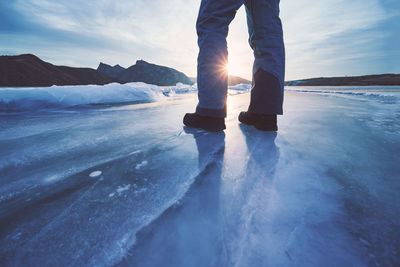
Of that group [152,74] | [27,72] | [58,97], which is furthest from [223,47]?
[152,74]

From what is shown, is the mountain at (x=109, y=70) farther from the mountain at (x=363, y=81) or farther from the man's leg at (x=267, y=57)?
the man's leg at (x=267, y=57)

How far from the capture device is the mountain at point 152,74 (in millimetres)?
50625

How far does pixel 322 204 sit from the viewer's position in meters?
0.34

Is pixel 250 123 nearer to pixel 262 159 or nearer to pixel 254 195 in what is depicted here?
pixel 262 159

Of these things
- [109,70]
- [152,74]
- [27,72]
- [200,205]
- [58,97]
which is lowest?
[200,205]

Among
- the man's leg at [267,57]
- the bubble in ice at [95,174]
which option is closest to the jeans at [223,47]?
the man's leg at [267,57]

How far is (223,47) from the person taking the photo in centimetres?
91

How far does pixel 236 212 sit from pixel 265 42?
999 mm

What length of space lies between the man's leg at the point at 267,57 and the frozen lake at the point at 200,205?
0.36 m

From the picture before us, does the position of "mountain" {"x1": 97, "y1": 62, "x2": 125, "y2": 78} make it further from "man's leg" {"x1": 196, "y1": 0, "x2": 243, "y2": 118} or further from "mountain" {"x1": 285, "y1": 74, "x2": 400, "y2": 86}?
"man's leg" {"x1": 196, "y1": 0, "x2": 243, "y2": 118}

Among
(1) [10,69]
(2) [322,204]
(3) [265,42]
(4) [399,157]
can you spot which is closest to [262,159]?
(2) [322,204]

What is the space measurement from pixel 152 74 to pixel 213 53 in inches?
2197

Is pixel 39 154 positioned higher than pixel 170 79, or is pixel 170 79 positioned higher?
pixel 170 79

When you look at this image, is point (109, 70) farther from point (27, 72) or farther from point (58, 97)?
point (58, 97)
